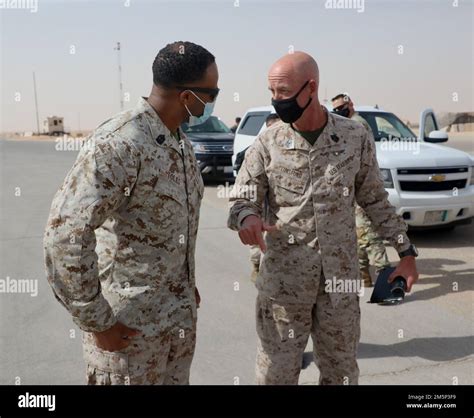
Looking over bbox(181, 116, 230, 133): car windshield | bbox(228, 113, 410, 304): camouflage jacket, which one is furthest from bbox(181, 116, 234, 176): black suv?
bbox(228, 113, 410, 304): camouflage jacket

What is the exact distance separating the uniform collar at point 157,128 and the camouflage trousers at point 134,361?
31.0 inches

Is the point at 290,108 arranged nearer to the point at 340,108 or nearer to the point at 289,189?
the point at 289,189

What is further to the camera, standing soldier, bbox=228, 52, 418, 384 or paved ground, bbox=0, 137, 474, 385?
paved ground, bbox=0, 137, 474, 385

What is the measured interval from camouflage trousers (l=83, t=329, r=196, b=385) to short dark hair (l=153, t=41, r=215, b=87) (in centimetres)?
104

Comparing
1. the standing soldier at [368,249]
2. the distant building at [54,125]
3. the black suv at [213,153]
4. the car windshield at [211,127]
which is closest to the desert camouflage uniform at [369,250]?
the standing soldier at [368,249]

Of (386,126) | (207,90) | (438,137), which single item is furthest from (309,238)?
(386,126)

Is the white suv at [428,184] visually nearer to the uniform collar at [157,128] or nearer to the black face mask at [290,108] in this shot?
the black face mask at [290,108]

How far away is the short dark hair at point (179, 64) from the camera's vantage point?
2076 mm

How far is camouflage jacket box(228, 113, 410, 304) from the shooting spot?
268 cm

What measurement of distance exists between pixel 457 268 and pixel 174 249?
16.1ft

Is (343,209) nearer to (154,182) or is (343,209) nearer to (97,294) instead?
(154,182)

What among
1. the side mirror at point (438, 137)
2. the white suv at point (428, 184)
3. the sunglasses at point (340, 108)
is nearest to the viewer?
the sunglasses at point (340, 108)

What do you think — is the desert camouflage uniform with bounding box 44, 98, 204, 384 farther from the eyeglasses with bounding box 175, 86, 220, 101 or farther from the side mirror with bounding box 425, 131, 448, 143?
the side mirror with bounding box 425, 131, 448, 143

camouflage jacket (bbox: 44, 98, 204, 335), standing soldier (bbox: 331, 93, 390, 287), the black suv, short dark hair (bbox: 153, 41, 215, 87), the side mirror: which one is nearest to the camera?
camouflage jacket (bbox: 44, 98, 204, 335)
